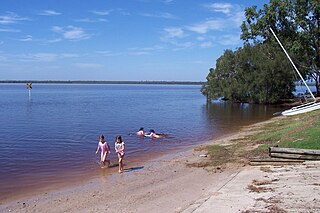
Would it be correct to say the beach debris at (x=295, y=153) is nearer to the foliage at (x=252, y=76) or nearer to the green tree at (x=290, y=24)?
the green tree at (x=290, y=24)

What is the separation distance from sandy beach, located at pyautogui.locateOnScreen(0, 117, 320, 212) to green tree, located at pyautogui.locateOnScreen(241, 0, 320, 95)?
31.9 metres

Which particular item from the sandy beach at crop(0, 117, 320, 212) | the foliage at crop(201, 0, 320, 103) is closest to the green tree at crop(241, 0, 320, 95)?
the foliage at crop(201, 0, 320, 103)

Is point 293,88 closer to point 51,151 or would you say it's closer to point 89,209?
point 51,151

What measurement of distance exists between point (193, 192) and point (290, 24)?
1467 inches

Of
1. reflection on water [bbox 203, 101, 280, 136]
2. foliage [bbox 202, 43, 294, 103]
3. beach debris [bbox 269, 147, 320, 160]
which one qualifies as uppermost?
foliage [bbox 202, 43, 294, 103]

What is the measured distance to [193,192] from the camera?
413 inches

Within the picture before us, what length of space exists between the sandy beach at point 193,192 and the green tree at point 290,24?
105 feet

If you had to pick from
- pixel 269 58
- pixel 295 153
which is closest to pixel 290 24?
pixel 269 58

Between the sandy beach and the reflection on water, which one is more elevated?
the sandy beach

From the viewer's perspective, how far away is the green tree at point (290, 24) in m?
41.3

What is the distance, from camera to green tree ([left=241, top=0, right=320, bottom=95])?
41312mm

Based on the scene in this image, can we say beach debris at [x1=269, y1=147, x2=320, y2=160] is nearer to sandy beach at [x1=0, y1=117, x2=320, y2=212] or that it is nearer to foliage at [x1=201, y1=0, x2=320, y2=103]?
sandy beach at [x1=0, y1=117, x2=320, y2=212]

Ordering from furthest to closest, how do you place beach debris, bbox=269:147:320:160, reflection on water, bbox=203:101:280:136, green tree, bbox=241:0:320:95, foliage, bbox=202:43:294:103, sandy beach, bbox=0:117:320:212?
foliage, bbox=202:43:294:103
green tree, bbox=241:0:320:95
reflection on water, bbox=203:101:280:136
beach debris, bbox=269:147:320:160
sandy beach, bbox=0:117:320:212

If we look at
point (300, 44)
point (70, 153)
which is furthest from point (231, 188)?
point (300, 44)
